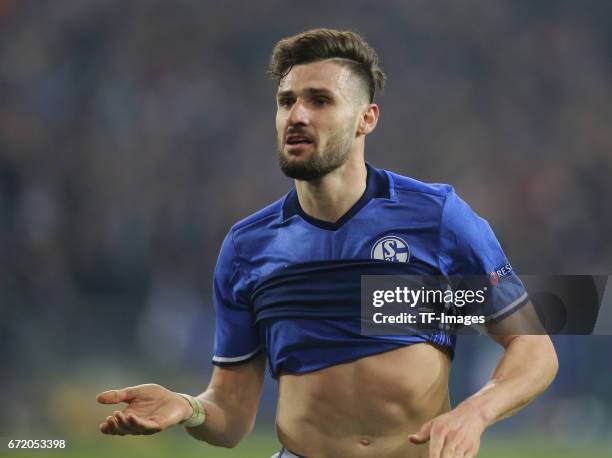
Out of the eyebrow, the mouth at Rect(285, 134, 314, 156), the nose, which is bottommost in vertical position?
the mouth at Rect(285, 134, 314, 156)

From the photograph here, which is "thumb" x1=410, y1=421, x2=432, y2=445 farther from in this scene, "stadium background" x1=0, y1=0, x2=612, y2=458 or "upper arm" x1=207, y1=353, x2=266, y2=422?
"stadium background" x1=0, y1=0, x2=612, y2=458

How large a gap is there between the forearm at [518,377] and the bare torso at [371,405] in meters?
0.29

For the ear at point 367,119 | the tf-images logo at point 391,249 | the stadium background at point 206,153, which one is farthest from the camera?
the stadium background at point 206,153

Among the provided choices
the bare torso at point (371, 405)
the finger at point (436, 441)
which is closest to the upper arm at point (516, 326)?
the bare torso at point (371, 405)

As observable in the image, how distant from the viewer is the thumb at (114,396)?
111 inches

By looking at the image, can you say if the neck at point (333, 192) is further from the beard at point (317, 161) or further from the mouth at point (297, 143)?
the mouth at point (297, 143)

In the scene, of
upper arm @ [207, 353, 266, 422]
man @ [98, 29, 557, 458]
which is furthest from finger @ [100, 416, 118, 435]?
upper arm @ [207, 353, 266, 422]

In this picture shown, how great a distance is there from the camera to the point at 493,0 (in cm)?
909

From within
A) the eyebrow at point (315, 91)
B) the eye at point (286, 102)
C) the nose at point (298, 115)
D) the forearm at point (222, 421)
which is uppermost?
the eyebrow at point (315, 91)

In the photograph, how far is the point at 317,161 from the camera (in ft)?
10.6

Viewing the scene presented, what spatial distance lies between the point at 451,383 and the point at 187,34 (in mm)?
4181

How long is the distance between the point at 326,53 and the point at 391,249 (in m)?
0.73

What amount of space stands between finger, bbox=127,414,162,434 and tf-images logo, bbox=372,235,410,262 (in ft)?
3.09

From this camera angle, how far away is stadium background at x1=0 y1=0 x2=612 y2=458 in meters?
7.57
